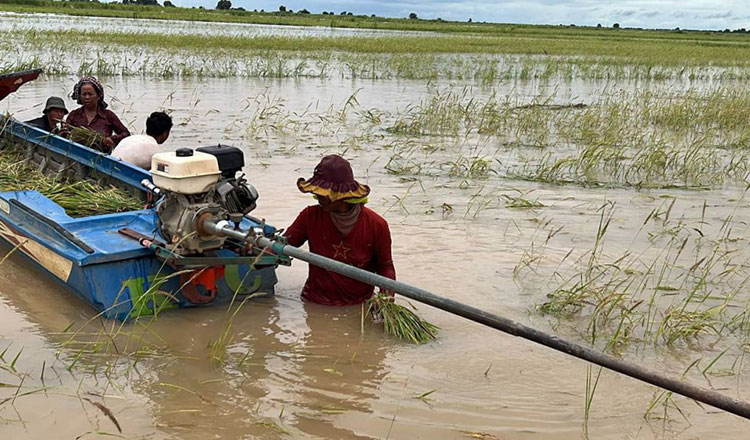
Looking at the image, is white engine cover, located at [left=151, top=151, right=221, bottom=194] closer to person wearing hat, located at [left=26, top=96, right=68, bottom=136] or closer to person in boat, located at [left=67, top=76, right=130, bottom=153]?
person in boat, located at [left=67, top=76, right=130, bottom=153]

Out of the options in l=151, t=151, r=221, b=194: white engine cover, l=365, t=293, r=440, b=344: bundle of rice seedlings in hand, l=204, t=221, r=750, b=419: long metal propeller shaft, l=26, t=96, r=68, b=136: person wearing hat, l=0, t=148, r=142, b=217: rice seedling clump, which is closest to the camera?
l=204, t=221, r=750, b=419: long metal propeller shaft

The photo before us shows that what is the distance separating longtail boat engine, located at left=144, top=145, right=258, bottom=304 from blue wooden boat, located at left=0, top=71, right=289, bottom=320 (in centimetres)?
3

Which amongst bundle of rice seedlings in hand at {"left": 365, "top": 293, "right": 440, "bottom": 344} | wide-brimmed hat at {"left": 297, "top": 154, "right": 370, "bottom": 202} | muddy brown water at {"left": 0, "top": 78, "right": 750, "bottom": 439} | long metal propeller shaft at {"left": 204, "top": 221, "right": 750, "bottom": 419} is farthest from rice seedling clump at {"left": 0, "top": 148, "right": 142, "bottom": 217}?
long metal propeller shaft at {"left": 204, "top": 221, "right": 750, "bottom": 419}

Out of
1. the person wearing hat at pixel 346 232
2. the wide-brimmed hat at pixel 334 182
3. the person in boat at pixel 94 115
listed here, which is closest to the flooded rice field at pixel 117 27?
the person in boat at pixel 94 115

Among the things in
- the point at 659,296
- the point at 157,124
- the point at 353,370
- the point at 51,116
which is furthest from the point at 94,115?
the point at 659,296

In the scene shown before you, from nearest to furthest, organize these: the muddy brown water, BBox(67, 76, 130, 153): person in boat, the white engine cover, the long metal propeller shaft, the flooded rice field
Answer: the long metal propeller shaft, the muddy brown water, the white engine cover, BBox(67, 76, 130, 153): person in boat, the flooded rice field

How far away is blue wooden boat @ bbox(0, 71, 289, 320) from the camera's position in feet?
11.2

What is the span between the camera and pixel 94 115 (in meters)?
6.02

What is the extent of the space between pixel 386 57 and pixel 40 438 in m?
19.2

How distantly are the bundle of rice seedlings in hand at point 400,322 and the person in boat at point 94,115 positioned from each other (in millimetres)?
3091

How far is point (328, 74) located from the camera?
53.2ft

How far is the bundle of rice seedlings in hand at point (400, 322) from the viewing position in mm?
3617

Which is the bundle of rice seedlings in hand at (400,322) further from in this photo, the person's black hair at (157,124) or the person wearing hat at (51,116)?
the person wearing hat at (51,116)

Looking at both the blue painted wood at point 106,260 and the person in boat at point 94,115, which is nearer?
the blue painted wood at point 106,260
